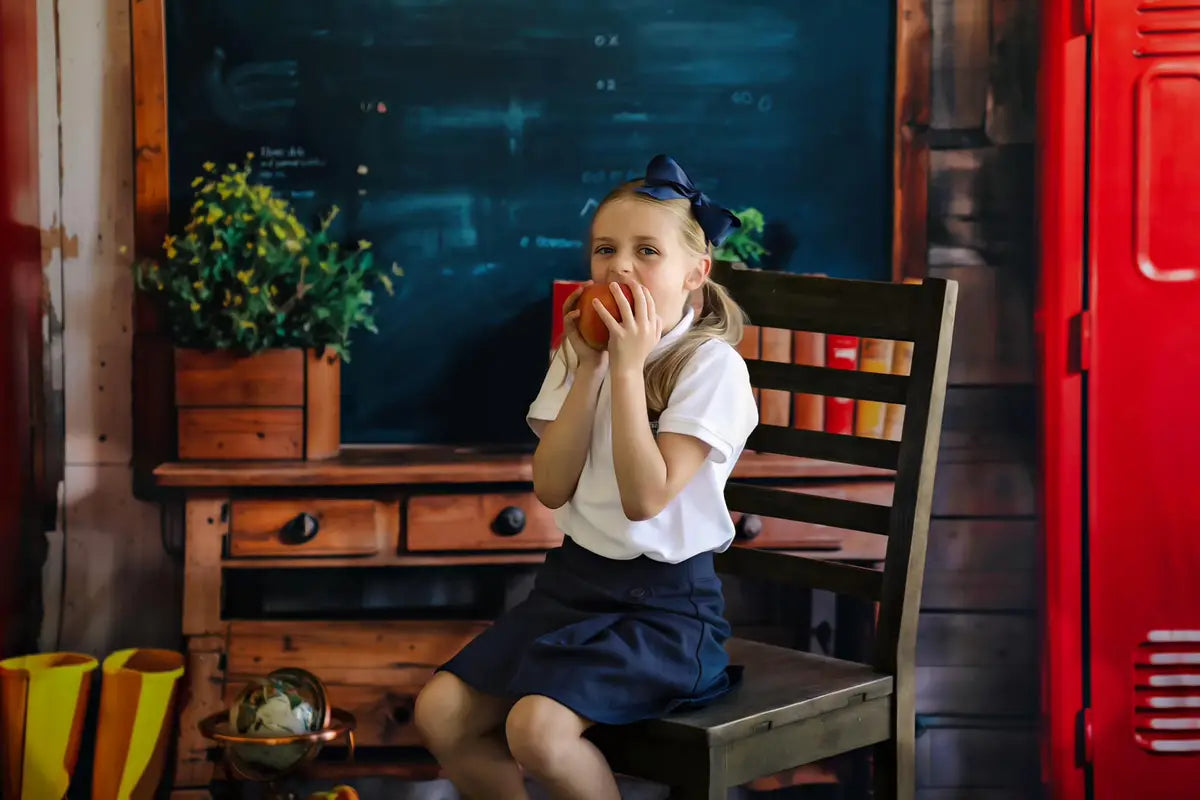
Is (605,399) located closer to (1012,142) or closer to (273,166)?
(273,166)

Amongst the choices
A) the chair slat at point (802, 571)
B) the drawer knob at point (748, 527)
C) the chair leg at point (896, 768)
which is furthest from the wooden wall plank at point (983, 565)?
the chair leg at point (896, 768)

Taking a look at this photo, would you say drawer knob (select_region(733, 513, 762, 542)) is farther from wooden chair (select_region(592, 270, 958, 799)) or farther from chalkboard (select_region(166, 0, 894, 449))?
chalkboard (select_region(166, 0, 894, 449))

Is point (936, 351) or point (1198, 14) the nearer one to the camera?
point (936, 351)

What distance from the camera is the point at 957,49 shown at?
2578 mm

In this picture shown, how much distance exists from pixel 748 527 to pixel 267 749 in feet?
3.05

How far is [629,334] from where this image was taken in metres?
1.62

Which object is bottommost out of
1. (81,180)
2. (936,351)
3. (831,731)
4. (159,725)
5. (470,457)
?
(159,725)

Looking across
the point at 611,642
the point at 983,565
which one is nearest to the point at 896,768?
the point at 611,642

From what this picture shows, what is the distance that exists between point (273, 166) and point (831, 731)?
161cm

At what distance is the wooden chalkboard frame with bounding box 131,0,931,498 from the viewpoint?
98.6 inches

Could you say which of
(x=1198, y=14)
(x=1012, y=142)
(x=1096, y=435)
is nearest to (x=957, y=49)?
(x=1012, y=142)

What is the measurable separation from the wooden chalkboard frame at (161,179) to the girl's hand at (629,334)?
1.13 meters

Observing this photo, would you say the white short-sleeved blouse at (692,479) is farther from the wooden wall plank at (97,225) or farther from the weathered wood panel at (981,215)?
the wooden wall plank at (97,225)

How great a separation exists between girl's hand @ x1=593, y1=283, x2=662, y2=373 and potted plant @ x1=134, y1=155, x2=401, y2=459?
0.88 m
